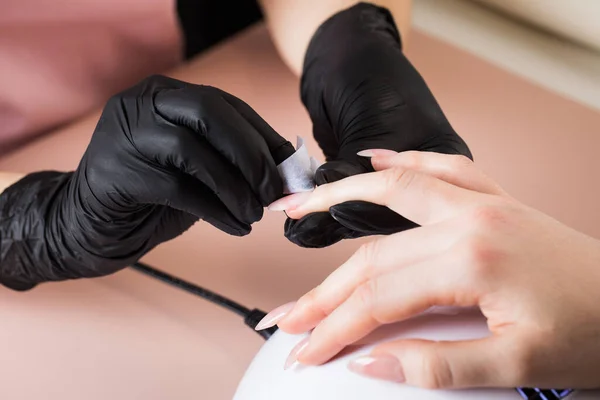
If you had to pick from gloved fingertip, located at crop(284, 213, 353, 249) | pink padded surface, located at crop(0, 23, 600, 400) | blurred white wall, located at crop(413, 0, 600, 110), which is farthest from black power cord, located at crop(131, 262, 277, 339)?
blurred white wall, located at crop(413, 0, 600, 110)

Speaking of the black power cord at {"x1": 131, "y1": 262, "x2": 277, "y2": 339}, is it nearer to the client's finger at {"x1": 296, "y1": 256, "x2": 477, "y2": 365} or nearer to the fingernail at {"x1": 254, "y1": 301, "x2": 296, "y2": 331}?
the fingernail at {"x1": 254, "y1": 301, "x2": 296, "y2": 331}

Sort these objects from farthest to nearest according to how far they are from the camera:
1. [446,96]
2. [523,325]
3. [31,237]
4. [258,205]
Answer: [446,96]
[31,237]
[258,205]
[523,325]

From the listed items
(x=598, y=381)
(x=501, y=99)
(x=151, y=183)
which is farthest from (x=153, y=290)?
(x=501, y=99)

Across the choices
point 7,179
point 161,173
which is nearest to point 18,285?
point 7,179

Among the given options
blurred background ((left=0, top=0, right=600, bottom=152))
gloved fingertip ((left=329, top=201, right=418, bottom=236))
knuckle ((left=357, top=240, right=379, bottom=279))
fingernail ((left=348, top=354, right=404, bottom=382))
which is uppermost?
blurred background ((left=0, top=0, right=600, bottom=152))

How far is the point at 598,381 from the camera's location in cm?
38

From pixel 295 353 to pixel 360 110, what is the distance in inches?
10.7

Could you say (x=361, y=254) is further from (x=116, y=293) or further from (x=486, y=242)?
(x=116, y=293)

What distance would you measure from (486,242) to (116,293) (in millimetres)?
417

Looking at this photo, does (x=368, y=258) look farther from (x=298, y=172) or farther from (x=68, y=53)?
(x=68, y=53)

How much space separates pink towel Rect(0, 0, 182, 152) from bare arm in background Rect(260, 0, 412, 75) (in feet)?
0.48

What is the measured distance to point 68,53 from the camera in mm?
762

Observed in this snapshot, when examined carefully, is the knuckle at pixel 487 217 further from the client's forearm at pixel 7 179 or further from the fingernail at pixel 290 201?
the client's forearm at pixel 7 179

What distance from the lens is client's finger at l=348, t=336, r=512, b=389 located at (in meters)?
0.36
